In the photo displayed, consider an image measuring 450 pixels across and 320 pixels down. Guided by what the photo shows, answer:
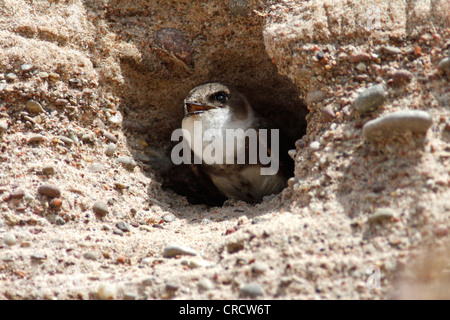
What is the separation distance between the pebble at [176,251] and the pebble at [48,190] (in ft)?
2.28

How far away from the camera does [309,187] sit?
2488 millimetres

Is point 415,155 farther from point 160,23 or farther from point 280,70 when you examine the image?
point 160,23

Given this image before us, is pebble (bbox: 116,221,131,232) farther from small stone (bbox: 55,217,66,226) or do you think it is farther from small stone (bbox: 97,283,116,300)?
small stone (bbox: 97,283,116,300)

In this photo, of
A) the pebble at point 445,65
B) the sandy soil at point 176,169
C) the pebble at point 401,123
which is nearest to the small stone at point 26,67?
the sandy soil at point 176,169

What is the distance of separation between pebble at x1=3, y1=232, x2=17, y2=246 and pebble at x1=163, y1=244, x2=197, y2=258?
2.35ft

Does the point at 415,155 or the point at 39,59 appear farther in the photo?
the point at 39,59

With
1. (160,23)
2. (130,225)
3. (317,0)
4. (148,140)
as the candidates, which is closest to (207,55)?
(160,23)

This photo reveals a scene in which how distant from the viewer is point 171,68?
3.76 metres

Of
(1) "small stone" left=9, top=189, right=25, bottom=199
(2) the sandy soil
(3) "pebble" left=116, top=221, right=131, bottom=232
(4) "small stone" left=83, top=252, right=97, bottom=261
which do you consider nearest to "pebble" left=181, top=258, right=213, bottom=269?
(2) the sandy soil

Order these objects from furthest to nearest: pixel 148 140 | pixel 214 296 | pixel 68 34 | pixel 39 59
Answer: pixel 148 140 < pixel 68 34 < pixel 39 59 < pixel 214 296

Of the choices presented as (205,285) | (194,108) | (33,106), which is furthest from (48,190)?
(194,108)

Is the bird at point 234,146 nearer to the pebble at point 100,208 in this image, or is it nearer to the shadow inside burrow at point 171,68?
the shadow inside burrow at point 171,68

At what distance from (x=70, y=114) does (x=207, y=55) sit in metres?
1.13

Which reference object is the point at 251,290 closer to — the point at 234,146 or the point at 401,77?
the point at 401,77
